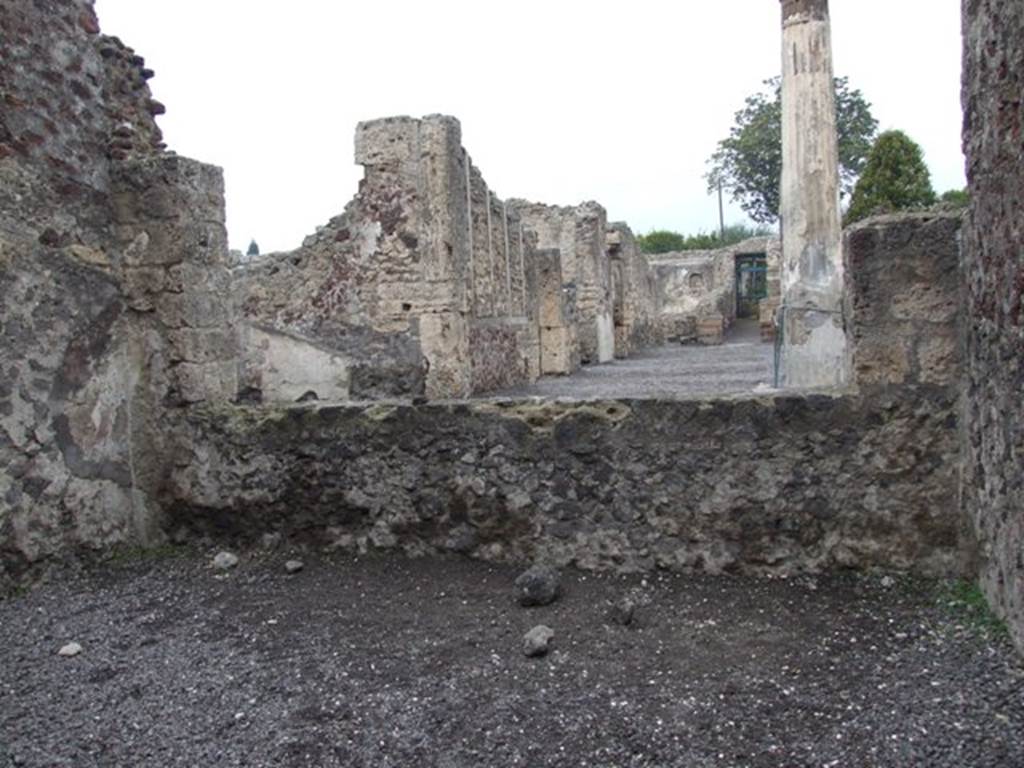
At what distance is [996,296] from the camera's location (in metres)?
2.82

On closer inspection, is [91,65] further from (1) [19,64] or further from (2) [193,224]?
(2) [193,224]

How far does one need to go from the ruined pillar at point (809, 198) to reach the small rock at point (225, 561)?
17.9 ft

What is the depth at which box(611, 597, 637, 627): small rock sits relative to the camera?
3230mm

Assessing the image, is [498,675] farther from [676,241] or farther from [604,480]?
[676,241]

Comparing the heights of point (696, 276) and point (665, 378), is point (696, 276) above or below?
above

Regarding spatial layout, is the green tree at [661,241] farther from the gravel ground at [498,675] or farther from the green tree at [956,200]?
the gravel ground at [498,675]

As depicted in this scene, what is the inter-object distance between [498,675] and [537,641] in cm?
22

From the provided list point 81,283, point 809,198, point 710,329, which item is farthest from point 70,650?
point 710,329

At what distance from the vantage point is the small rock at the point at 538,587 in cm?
346

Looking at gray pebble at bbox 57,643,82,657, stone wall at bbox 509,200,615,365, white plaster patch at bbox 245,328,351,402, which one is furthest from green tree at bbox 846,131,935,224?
gray pebble at bbox 57,643,82,657

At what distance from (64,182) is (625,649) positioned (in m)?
3.32

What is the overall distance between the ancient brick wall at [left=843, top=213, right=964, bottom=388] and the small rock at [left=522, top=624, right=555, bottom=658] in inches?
60.2

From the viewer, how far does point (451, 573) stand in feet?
12.7

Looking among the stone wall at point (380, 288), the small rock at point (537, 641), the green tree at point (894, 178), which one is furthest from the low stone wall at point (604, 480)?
the green tree at point (894, 178)
